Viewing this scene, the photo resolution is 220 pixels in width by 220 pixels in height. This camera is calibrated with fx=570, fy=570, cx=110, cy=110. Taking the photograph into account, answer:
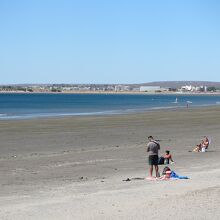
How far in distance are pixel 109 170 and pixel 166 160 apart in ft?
8.58

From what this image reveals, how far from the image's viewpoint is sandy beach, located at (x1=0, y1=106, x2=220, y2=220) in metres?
11.3

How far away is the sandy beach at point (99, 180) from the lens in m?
11.3

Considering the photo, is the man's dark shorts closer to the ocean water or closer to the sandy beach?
the sandy beach

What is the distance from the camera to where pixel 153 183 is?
15422 millimetres

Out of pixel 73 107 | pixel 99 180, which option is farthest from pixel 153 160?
pixel 73 107

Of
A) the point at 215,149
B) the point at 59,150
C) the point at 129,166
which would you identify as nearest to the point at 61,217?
the point at 129,166

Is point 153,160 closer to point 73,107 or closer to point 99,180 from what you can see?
point 99,180

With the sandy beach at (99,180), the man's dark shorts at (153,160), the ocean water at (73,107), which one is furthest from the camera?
the ocean water at (73,107)

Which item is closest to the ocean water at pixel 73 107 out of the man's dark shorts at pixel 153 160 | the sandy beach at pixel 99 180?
the sandy beach at pixel 99 180

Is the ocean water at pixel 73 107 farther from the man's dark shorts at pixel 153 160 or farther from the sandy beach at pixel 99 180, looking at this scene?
the man's dark shorts at pixel 153 160

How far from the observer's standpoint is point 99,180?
16.5 m

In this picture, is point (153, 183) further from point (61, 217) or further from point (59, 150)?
point (59, 150)

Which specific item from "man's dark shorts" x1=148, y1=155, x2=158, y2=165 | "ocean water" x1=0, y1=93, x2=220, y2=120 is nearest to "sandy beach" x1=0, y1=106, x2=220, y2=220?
"man's dark shorts" x1=148, y1=155, x2=158, y2=165

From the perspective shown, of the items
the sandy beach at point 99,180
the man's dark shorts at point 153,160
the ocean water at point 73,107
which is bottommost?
the ocean water at point 73,107
